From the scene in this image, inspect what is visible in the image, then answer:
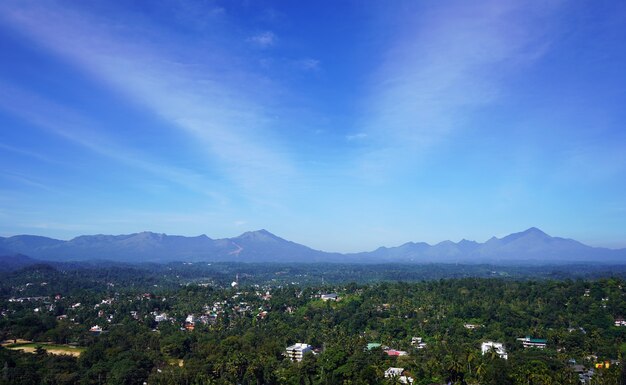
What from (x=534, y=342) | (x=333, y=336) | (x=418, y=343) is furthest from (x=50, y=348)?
(x=534, y=342)

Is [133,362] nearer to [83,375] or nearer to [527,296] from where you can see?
[83,375]

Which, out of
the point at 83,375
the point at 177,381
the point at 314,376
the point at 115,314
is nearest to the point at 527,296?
the point at 314,376

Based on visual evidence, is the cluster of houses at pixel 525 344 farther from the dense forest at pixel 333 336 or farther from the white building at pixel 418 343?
the white building at pixel 418 343

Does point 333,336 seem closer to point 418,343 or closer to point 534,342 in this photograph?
point 418,343

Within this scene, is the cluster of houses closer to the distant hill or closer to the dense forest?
the dense forest

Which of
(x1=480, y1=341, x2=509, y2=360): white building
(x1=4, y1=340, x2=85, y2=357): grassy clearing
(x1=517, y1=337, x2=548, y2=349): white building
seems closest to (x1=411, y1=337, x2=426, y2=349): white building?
(x1=480, y1=341, x2=509, y2=360): white building

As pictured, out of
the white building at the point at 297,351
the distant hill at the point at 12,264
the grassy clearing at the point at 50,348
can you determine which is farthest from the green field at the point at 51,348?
the distant hill at the point at 12,264
